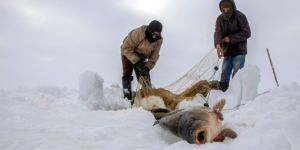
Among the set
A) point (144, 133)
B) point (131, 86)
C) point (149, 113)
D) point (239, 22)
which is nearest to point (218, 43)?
point (239, 22)

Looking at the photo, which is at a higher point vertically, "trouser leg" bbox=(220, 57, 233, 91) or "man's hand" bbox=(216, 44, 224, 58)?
"man's hand" bbox=(216, 44, 224, 58)

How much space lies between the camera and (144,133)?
15.5ft

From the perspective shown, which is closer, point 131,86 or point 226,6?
point 226,6

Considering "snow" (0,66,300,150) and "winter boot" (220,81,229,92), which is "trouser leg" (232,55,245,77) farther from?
"snow" (0,66,300,150)

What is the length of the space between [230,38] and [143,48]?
1.52m

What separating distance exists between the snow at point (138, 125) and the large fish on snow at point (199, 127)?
0.07 meters

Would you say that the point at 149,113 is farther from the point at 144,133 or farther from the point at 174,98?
the point at 174,98

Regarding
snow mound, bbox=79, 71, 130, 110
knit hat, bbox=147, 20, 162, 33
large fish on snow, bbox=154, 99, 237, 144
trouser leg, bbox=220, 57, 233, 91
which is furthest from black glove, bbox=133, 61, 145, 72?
large fish on snow, bbox=154, 99, 237, 144

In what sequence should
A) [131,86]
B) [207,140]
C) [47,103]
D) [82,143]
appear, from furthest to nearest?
[131,86]
[47,103]
[82,143]
[207,140]

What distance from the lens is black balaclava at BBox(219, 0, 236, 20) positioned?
778 cm

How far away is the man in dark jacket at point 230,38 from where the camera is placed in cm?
780

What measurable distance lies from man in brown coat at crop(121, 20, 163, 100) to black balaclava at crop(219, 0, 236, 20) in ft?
3.62

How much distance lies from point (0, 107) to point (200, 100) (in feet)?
10.2

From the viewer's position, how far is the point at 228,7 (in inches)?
307
